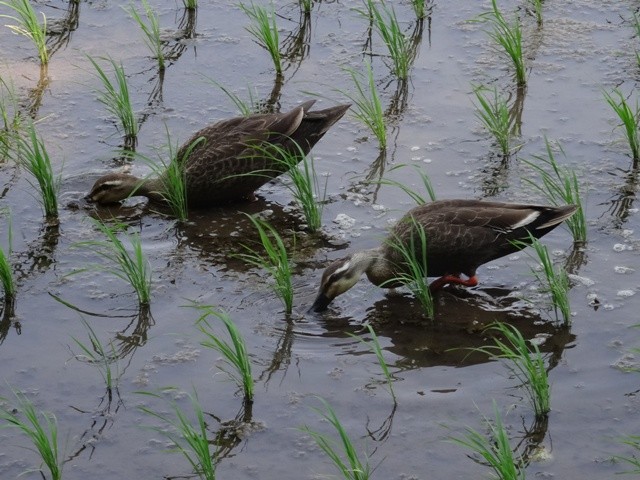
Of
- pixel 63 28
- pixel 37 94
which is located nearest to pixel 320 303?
pixel 37 94

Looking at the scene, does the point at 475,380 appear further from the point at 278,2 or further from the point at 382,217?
the point at 278,2

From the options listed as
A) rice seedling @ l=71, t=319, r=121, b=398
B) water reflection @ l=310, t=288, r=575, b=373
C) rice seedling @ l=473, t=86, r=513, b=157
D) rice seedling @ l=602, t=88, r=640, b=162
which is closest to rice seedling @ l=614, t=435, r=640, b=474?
water reflection @ l=310, t=288, r=575, b=373

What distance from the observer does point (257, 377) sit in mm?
6277

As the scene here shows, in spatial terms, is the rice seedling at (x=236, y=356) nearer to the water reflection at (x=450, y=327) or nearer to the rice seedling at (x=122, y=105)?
the water reflection at (x=450, y=327)

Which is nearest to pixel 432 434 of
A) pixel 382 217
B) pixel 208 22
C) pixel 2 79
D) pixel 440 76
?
pixel 382 217

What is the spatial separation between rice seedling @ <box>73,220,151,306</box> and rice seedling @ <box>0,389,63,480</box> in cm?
99

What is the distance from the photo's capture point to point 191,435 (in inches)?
206

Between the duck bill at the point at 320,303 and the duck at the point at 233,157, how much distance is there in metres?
1.37

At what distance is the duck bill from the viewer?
684 centimetres

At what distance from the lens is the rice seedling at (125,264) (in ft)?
21.8

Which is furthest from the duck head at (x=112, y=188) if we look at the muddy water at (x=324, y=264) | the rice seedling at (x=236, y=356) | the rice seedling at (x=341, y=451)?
the rice seedling at (x=341, y=451)

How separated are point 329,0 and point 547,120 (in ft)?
9.84

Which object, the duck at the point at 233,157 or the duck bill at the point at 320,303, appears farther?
the duck at the point at 233,157

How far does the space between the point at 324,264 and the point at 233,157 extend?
1153 mm
